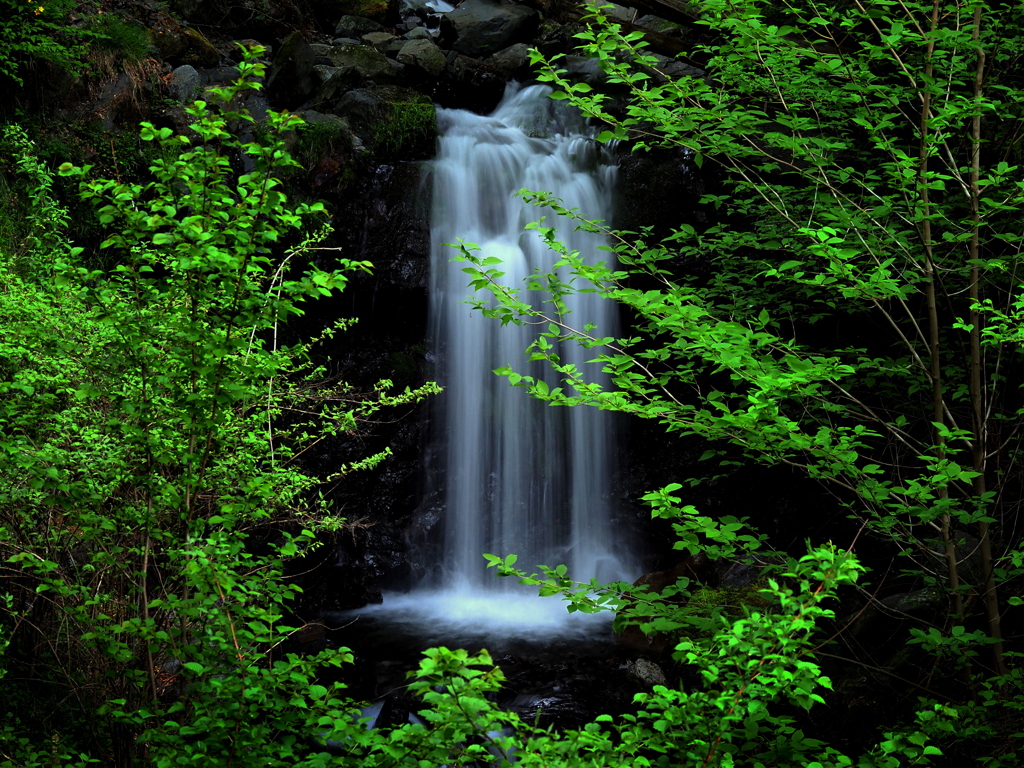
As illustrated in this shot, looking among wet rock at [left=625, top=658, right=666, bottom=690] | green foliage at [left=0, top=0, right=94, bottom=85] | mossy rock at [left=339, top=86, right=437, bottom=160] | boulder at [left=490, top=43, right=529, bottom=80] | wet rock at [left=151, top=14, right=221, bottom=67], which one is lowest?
wet rock at [left=625, top=658, right=666, bottom=690]

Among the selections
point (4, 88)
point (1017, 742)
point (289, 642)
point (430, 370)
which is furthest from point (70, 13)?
point (1017, 742)

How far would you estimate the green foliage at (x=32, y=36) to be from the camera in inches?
342

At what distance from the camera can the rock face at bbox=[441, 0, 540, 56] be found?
13.6 metres

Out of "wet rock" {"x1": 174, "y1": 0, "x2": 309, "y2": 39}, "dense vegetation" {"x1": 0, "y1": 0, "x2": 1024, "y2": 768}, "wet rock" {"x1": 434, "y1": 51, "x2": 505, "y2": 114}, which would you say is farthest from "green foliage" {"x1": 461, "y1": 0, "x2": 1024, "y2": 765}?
"wet rock" {"x1": 174, "y1": 0, "x2": 309, "y2": 39}

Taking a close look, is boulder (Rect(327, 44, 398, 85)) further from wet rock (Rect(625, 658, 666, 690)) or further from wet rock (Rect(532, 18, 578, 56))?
wet rock (Rect(625, 658, 666, 690))

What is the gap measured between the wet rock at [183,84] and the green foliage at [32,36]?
127 cm

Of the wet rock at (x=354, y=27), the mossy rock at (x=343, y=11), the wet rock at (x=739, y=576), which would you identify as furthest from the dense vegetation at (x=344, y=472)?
the mossy rock at (x=343, y=11)

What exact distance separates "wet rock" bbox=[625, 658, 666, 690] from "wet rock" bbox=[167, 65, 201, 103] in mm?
9438

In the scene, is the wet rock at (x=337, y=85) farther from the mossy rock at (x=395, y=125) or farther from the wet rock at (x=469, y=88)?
the wet rock at (x=469, y=88)

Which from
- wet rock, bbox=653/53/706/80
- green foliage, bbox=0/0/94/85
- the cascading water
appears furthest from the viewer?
wet rock, bbox=653/53/706/80

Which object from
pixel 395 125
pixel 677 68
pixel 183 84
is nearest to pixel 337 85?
pixel 395 125

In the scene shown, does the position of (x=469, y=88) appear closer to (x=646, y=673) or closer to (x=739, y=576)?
(x=739, y=576)

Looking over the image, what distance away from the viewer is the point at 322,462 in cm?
948

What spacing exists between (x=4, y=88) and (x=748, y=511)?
424 inches
